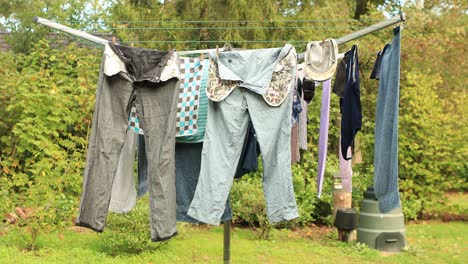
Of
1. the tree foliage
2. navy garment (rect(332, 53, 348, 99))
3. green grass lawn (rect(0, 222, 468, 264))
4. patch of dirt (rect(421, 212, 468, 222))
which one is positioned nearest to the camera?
navy garment (rect(332, 53, 348, 99))

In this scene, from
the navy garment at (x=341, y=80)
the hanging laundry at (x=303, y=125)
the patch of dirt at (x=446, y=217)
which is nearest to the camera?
the navy garment at (x=341, y=80)

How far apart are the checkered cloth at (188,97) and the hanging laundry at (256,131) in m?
0.13

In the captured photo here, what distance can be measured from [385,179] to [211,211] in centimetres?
109

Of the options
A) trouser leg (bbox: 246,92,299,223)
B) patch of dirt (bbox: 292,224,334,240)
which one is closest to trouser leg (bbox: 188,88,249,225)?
trouser leg (bbox: 246,92,299,223)

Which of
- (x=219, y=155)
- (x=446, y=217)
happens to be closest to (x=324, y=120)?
(x=219, y=155)

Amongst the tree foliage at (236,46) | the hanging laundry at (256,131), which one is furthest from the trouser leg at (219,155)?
the tree foliage at (236,46)

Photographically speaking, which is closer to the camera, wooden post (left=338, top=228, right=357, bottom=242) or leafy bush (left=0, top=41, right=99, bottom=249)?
leafy bush (left=0, top=41, right=99, bottom=249)

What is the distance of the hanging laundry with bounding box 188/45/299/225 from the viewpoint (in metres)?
3.86

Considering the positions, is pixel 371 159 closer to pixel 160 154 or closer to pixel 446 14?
pixel 446 14

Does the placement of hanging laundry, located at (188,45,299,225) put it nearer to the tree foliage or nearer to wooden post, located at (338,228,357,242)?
the tree foliage

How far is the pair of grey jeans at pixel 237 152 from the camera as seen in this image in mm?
3863

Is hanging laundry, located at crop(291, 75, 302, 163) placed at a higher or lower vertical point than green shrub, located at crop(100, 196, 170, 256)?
higher

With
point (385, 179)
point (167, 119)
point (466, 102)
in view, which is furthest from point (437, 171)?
point (167, 119)

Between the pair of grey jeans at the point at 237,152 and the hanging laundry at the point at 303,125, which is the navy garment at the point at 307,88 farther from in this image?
the pair of grey jeans at the point at 237,152
